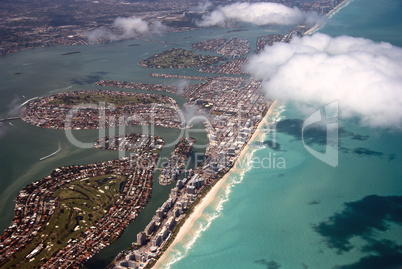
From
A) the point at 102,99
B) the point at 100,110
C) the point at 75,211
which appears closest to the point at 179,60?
the point at 102,99

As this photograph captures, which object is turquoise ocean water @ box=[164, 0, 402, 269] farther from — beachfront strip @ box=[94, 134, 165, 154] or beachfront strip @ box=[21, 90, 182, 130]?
beachfront strip @ box=[21, 90, 182, 130]

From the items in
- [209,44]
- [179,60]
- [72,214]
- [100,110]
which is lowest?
[72,214]

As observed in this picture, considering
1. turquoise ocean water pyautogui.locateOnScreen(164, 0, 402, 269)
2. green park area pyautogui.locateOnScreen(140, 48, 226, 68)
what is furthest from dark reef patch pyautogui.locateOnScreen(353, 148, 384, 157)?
green park area pyautogui.locateOnScreen(140, 48, 226, 68)

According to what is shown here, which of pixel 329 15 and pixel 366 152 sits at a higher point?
pixel 329 15

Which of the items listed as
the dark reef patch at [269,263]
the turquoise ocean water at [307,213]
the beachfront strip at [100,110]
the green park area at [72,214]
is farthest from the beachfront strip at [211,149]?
the dark reef patch at [269,263]

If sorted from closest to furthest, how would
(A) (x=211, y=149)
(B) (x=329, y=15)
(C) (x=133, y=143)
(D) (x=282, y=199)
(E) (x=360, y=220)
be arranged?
(E) (x=360, y=220)
(D) (x=282, y=199)
(A) (x=211, y=149)
(C) (x=133, y=143)
(B) (x=329, y=15)

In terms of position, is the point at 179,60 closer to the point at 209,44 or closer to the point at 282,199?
the point at 209,44

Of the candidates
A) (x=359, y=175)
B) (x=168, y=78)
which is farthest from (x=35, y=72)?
(x=359, y=175)
